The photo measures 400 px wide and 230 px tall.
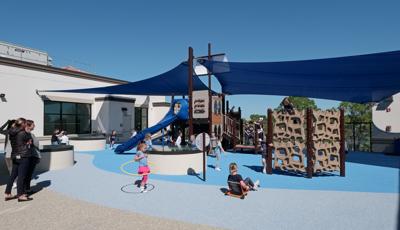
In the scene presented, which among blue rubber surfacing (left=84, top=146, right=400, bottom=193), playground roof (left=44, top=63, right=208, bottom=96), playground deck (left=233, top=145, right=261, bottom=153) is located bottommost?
blue rubber surfacing (left=84, top=146, right=400, bottom=193)

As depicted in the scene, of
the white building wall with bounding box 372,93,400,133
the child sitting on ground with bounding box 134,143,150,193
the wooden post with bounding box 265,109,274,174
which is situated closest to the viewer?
the child sitting on ground with bounding box 134,143,150,193

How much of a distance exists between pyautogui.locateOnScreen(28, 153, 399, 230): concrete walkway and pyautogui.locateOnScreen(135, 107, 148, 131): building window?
56.8 ft

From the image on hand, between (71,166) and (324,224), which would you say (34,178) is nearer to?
(71,166)

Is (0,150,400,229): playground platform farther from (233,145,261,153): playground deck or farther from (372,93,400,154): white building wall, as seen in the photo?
(372,93,400,154): white building wall

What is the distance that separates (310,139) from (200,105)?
12.6ft

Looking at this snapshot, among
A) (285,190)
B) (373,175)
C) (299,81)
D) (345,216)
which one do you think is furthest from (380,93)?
(345,216)

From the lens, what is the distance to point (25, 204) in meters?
5.27

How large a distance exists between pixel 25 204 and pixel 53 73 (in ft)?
47.8

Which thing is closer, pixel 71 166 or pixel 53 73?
pixel 71 166

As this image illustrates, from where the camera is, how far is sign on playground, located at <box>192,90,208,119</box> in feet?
24.4

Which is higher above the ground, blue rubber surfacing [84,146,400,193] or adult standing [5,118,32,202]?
adult standing [5,118,32,202]

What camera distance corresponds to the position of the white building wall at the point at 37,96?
48.9ft

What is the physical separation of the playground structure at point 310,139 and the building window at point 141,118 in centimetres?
1783

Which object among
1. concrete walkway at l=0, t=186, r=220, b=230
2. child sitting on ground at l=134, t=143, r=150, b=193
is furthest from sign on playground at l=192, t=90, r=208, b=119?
concrete walkway at l=0, t=186, r=220, b=230
